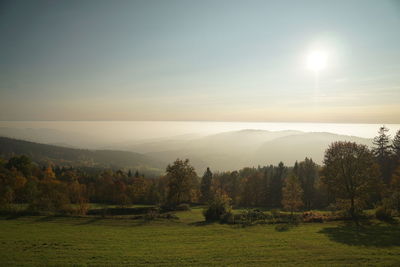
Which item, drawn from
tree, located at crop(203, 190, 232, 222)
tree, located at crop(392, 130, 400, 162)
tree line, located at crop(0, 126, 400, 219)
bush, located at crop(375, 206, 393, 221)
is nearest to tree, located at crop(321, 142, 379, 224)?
tree line, located at crop(0, 126, 400, 219)

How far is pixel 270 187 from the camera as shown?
78062 mm

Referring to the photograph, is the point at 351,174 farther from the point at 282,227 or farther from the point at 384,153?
the point at 384,153

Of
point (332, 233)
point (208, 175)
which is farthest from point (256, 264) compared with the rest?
point (208, 175)

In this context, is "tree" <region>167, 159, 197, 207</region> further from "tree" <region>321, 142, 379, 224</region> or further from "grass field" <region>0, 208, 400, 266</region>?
"tree" <region>321, 142, 379, 224</region>

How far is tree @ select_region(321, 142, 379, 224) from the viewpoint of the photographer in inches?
1409

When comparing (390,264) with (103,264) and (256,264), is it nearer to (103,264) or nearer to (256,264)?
(256,264)

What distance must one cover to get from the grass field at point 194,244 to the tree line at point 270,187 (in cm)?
722

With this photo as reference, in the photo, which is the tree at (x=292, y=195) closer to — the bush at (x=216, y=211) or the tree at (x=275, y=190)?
the bush at (x=216, y=211)

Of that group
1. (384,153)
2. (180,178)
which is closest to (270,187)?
(384,153)

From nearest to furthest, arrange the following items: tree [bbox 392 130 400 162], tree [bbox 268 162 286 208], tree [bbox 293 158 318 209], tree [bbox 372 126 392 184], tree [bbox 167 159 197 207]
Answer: tree [bbox 392 130 400 162]
tree [bbox 167 159 197 207]
tree [bbox 372 126 392 184]
tree [bbox 293 158 318 209]
tree [bbox 268 162 286 208]

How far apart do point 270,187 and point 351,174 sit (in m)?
43.7

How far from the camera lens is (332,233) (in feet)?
93.0

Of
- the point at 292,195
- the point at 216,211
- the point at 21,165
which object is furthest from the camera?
the point at 21,165

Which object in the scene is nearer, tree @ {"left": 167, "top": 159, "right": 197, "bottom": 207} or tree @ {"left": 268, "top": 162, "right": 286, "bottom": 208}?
tree @ {"left": 167, "top": 159, "right": 197, "bottom": 207}
